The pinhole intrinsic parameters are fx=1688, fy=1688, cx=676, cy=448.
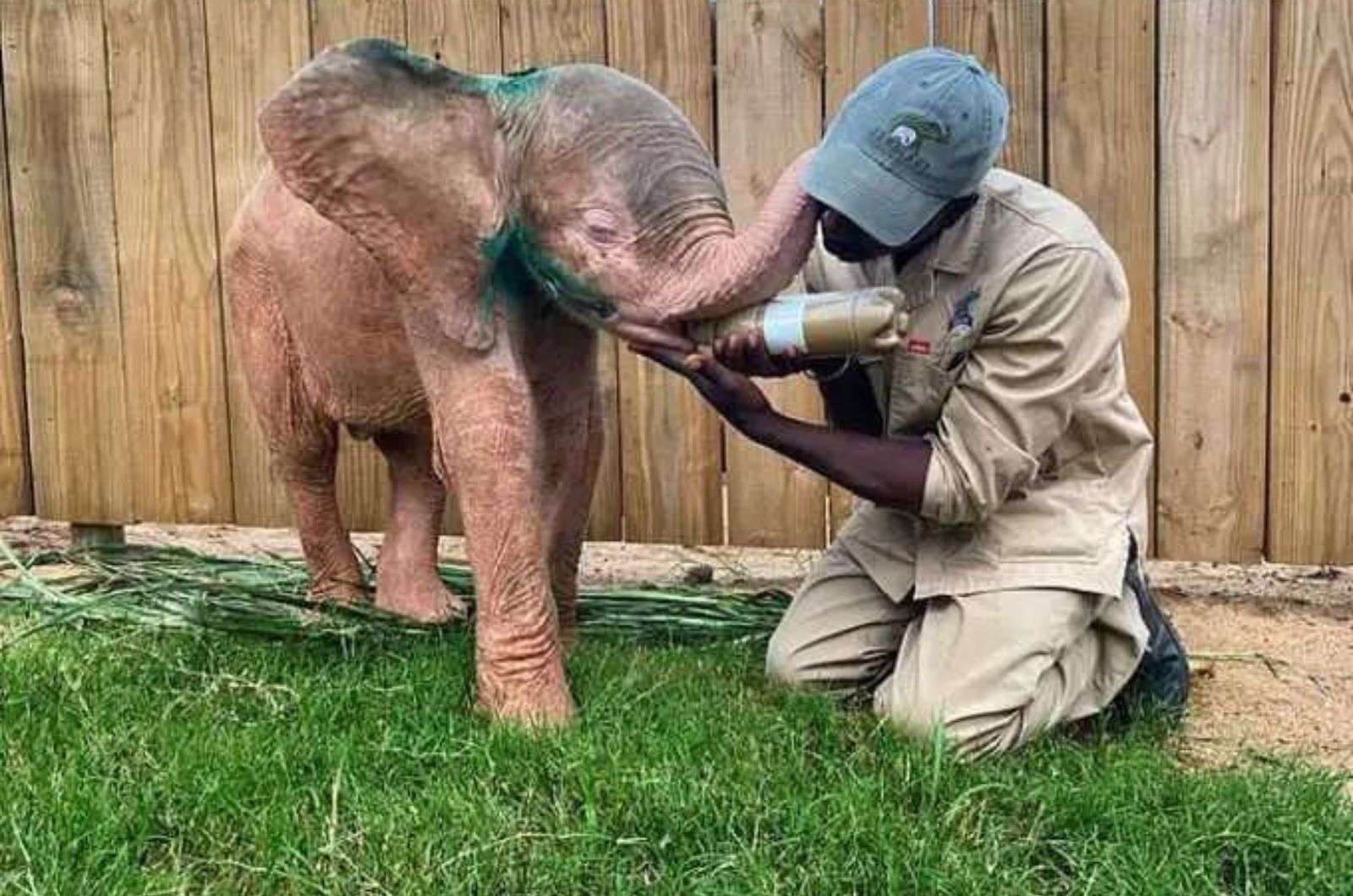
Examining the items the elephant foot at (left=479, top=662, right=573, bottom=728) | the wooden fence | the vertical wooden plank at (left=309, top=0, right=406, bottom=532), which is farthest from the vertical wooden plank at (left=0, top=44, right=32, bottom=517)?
the elephant foot at (left=479, top=662, right=573, bottom=728)

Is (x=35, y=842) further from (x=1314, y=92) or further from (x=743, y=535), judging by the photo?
(x=1314, y=92)

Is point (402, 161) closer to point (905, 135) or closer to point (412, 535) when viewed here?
point (905, 135)

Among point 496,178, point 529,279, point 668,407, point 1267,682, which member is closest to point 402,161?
point 496,178

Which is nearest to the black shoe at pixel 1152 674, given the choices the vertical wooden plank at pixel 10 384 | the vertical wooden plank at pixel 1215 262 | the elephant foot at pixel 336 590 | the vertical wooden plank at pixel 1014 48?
the vertical wooden plank at pixel 1215 262

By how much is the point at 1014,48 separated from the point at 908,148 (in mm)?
1477

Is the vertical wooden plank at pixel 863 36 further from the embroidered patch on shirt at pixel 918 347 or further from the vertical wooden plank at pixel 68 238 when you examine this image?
the vertical wooden plank at pixel 68 238

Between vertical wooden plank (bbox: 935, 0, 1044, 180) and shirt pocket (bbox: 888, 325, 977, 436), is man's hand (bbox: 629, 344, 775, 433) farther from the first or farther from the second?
vertical wooden plank (bbox: 935, 0, 1044, 180)

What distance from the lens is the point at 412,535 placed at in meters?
4.14

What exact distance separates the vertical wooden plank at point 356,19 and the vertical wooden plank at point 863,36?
119 cm

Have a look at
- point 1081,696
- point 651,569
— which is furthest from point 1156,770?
point 651,569

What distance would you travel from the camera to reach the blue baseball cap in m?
3.03

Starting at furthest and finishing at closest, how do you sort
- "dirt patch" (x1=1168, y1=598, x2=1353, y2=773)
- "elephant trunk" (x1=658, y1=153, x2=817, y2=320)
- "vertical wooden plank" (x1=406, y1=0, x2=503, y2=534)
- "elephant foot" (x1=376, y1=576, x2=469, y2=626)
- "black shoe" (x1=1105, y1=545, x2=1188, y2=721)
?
1. "vertical wooden plank" (x1=406, y1=0, x2=503, y2=534)
2. "elephant foot" (x1=376, y1=576, x2=469, y2=626)
3. "black shoe" (x1=1105, y1=545, x2=1188, y2=721)
4. "dirt patch" (x1=1168, y1=598, x2=1353, y2=773)
5. "elephant trunk" (x1=658, y1=153, x2=817, y2=320)

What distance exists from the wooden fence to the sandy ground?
0.74 feet

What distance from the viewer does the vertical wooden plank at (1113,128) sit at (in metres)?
4.30
